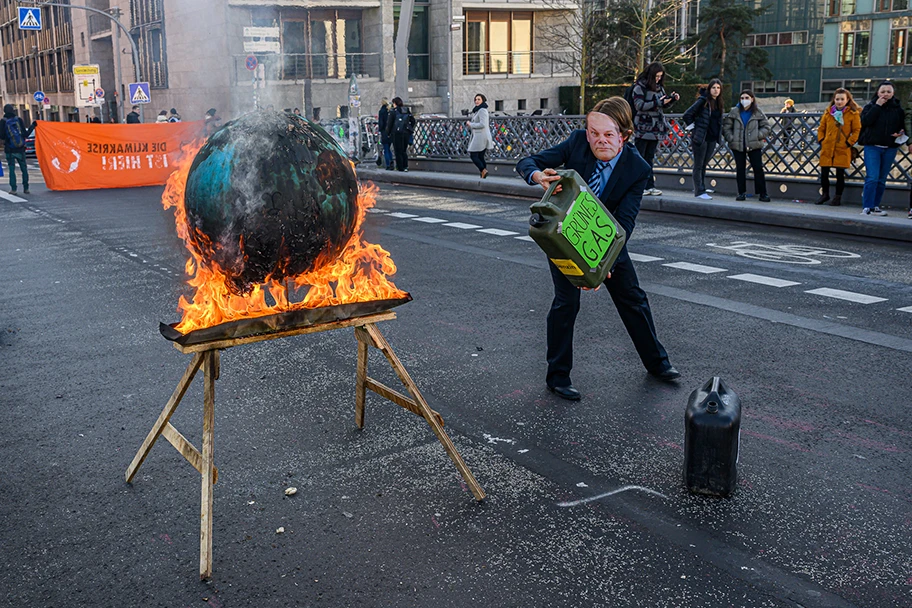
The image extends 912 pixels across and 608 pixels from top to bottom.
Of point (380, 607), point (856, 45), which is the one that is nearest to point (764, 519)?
point (380, 607)

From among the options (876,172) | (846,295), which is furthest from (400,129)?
(846,295)

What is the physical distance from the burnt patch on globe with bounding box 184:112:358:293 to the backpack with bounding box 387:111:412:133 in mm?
19630

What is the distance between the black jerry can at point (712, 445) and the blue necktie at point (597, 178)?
179 centimetres

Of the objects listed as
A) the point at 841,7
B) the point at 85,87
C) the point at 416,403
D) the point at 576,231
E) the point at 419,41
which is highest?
the point at 841,7

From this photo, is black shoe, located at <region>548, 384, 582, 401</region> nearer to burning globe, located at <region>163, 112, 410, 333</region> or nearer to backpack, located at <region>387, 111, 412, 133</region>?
burning globe, located at <region>163, 112, 410, 333</region>

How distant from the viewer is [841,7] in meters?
54.8

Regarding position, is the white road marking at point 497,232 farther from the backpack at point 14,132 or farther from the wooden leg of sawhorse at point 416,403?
the backpack at point 14,132

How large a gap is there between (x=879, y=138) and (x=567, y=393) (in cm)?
Result: 937

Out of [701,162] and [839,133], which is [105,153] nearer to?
[701,162]

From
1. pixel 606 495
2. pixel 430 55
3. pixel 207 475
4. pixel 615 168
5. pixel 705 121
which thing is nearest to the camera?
pixel 207 475

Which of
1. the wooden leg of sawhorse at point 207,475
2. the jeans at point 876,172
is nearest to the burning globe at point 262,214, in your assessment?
the wooden leg of sawhorse at point 207,475

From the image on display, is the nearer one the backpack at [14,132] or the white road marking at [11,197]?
the white road marking at [11,197]

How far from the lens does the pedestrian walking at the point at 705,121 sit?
49.4 feet

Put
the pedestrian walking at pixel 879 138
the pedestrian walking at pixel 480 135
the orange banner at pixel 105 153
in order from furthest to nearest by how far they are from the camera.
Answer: the orange banner at pixel 105 153 < the pedestrian walking at pixel 480 135 < the pedestrian walking at pixel 879 138
